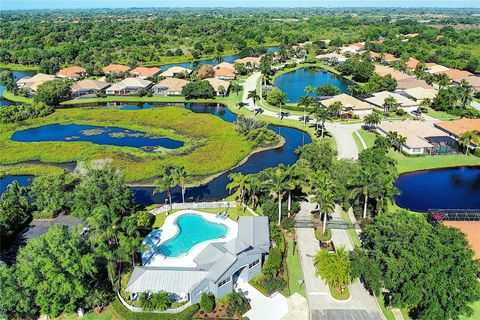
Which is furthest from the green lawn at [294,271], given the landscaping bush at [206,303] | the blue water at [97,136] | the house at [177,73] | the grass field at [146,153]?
the house at [177,73]

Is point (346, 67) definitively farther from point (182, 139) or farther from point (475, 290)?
point (475, 290)

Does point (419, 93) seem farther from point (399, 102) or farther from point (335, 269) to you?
point (335, 269)

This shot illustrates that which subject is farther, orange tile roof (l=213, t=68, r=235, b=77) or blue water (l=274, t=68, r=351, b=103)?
orange tile roof (l=213, t=68, r=235, b=77)

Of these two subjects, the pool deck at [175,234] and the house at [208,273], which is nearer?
the house at [208,273]

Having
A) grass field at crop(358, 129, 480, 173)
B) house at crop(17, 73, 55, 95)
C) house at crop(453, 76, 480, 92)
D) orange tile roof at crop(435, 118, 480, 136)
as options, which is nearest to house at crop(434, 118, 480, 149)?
orange tile roof at crop(435, 118, 480, 136)

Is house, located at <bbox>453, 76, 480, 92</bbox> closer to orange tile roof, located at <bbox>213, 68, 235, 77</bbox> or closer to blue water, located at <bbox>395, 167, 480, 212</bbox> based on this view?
blue water, located at <bbox>395, 167, 480, 212</bbox>

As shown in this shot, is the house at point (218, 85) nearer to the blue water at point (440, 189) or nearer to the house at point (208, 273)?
the blue water at point (440, 189)

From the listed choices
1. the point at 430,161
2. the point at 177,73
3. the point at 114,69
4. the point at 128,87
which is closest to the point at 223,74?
the point at 177,73
